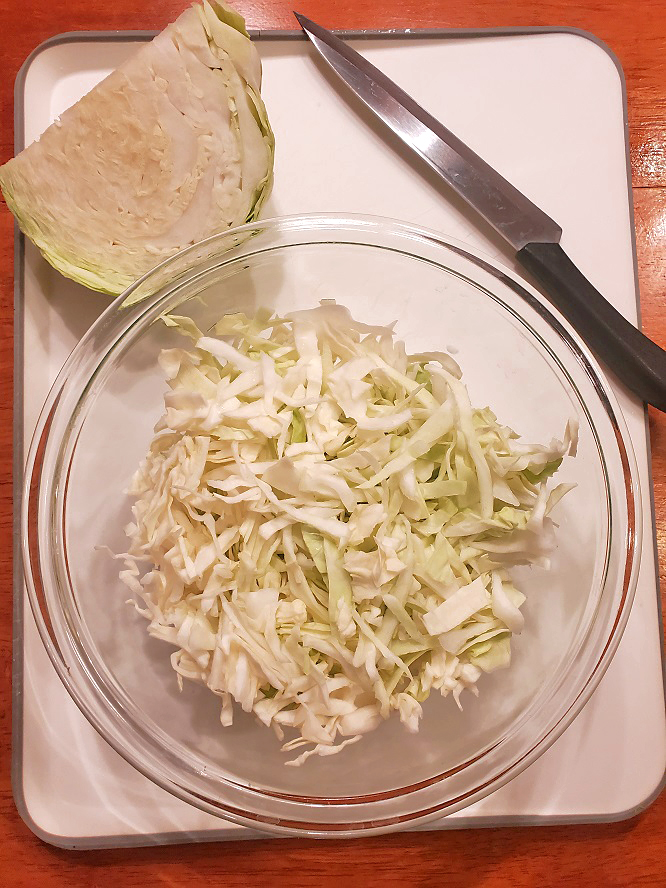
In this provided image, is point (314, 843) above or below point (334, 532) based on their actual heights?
below

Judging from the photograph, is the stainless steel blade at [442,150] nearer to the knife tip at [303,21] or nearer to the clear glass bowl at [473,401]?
the knife tip at [303,21]

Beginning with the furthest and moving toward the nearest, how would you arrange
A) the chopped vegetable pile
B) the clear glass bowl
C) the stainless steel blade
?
the stainless steel blade, the clear glass bowl, the chopped vegetable pile

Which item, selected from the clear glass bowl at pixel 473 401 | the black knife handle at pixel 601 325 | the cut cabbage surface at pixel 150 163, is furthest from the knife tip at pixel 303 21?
the black knife handle at pixel 601 325

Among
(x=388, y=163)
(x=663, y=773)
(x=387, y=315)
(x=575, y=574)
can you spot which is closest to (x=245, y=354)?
(x=387, y=315)

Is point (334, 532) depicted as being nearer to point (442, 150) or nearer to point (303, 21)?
point (442, 150)

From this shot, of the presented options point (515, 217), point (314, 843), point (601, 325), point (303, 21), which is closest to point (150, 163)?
point (303, 21)

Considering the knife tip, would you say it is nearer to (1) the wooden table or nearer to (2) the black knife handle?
(1) the wooden table

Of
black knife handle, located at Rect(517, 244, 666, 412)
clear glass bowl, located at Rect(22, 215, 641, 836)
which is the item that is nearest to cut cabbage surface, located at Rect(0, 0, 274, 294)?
clear glass bowl, located at Rect(22, 215, 641, 836)

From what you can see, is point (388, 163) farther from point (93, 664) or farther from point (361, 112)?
point (93, 664)
